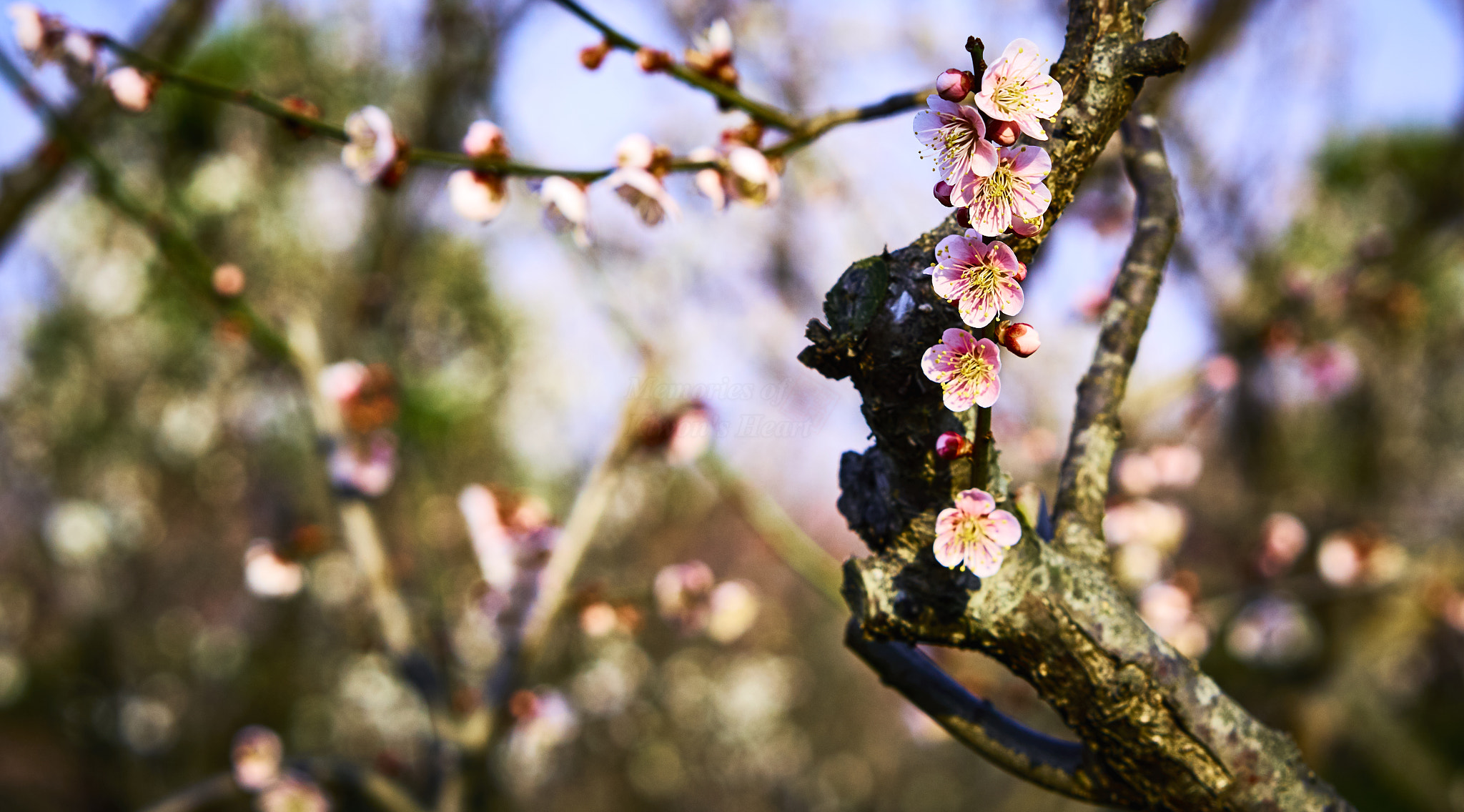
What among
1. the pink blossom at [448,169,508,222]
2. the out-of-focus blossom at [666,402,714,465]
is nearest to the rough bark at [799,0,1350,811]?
the pink blossom at [448,169,508,222]

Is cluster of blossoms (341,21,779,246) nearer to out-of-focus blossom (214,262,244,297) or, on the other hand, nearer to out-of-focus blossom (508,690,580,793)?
out-of-focus blossom (214,262,244,297)

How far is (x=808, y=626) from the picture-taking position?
8.07 metres

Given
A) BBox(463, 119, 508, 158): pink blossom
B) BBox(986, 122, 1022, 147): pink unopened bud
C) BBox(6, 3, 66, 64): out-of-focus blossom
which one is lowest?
BBox(986, 122, 1022, 147): pink unopened bud

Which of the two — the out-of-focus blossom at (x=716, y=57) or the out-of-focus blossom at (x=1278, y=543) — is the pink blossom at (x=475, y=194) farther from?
the out-of-focus blossom at (x=1278, y=543)

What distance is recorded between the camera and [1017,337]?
2.16 ft

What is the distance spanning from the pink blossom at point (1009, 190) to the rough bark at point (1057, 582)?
5 centimetres

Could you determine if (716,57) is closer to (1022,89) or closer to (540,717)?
(1022,89)

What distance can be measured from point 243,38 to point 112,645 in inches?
177

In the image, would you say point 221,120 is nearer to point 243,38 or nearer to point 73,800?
point 243,38

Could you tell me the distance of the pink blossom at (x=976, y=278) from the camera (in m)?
0.60

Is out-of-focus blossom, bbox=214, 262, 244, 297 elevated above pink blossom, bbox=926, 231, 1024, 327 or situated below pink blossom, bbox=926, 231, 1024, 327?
above

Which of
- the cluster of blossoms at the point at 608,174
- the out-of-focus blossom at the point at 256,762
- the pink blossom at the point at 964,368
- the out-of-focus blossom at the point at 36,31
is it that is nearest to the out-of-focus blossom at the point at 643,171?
the cluster of blossoms at the point at 608,174

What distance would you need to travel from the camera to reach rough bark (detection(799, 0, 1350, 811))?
2.26 feet

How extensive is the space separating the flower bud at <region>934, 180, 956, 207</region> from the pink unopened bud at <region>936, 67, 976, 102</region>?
63mm
